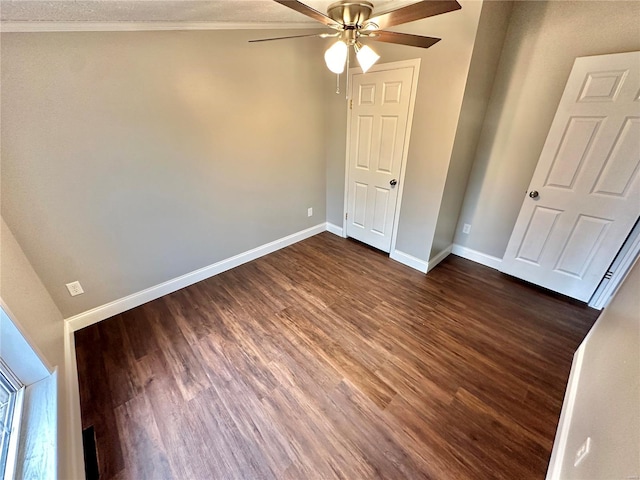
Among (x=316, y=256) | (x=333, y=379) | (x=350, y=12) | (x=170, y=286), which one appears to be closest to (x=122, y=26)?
(x=350, y=12)

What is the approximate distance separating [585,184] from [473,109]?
43.3 inches

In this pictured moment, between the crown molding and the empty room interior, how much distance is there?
1cm

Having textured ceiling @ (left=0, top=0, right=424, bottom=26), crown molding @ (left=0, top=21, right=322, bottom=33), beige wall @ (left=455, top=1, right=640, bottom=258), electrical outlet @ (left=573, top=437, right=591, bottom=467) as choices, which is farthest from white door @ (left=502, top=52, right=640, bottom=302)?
crown molding @ (left=0, top=21, right=322, bottom=33)

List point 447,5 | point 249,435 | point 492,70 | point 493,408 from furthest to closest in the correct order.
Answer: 1. point 492,70
2. point 493,408
3. point 249,435
4. point 447,5

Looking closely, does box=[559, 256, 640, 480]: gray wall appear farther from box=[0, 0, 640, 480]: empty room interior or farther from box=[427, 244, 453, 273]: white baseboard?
box=[427, 244, 453, 273]: white baseboard

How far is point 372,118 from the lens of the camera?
274cm

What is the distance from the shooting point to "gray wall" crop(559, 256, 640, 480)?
83 centimetres

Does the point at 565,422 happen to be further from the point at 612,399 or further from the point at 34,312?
the point at 34,312

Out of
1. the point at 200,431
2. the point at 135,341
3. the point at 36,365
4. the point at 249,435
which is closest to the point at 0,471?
the point at 36,365

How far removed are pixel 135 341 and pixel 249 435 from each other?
123 centimetres

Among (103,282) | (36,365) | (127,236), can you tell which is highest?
(127,236)

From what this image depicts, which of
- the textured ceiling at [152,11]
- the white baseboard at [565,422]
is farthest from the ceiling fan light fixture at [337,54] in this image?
the white baseboard at [565,422]

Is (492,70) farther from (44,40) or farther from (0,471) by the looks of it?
(0,471)

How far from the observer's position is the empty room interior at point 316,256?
132 cm
